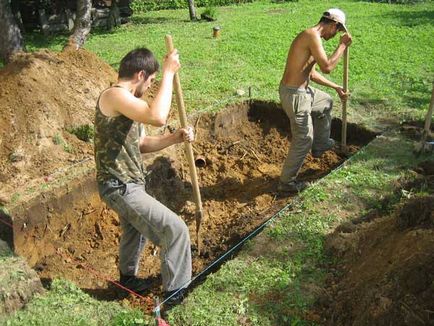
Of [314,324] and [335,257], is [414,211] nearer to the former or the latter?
A: [335,257]

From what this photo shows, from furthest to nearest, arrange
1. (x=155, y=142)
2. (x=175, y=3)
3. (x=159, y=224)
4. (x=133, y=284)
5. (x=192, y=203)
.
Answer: (x=175, y=3)
(x=192, y=203)
(x=133, y=284)
(x=155, y=142)
(x=159, y=224)

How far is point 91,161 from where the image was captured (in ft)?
19.4

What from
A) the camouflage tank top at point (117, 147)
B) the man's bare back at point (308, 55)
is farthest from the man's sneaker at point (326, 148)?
the camouflage tank top at point (117, 147)

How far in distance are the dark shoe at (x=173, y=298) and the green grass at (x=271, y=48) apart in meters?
3.96

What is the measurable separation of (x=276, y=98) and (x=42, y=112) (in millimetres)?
3681

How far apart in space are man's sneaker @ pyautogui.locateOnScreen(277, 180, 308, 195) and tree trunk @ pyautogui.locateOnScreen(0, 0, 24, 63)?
6451 millimetres

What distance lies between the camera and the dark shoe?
3936mm

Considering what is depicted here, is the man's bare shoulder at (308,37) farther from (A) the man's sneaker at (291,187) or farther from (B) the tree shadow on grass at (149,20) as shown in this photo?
(B) the tree shadow on grass at (149,20)

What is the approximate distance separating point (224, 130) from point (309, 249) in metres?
3.48

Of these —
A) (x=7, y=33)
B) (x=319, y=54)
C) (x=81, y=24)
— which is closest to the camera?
(x=319, y=54)

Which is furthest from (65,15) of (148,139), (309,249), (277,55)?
(309,249)

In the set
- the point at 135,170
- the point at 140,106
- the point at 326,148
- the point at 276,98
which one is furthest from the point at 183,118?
the point at 276,98

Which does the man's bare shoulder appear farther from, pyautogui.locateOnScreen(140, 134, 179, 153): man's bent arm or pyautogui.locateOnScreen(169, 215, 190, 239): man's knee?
pyautogui.locateOnScreen(169, 215, 190, 239): man's knee

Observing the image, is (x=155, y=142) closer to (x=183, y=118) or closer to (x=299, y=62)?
(x=183, y=118)
